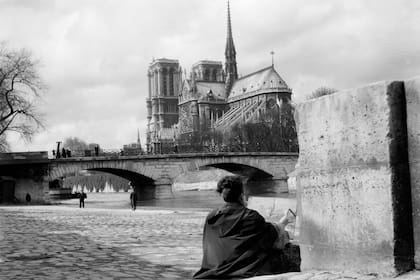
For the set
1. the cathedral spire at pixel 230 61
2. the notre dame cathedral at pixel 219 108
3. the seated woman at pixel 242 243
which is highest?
the cathedral spire at pixel 230 61

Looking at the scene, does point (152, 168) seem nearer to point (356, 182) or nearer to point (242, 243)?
point (242, 243)

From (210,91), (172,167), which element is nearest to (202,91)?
(210,91)

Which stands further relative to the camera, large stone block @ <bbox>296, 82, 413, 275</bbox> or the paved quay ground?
the paved quay ground

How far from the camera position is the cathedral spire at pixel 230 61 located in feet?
514

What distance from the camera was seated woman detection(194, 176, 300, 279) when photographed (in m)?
5.07

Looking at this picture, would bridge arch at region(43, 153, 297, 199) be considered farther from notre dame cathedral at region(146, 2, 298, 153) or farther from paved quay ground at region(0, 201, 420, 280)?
paved quay ground at region(0, 201, 420, 280)

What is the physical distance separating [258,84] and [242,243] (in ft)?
444

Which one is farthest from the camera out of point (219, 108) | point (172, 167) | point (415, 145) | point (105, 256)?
point (219, 108)

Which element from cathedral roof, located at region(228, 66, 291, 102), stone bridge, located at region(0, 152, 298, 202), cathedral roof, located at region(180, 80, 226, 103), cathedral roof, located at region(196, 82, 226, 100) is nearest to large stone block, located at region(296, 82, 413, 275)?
stone bridge, located at region(0, 152, 298, 202)

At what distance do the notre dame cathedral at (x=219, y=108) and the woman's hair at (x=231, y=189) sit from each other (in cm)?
6426

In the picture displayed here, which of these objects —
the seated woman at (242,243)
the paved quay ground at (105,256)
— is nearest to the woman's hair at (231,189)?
the seated woman at (242,243)

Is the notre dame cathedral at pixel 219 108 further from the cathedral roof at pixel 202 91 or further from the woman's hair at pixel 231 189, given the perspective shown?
the woman's hair at pixel 231 189

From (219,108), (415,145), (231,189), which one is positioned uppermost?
(219,108)

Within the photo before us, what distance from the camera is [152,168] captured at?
184ft
